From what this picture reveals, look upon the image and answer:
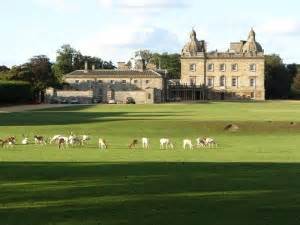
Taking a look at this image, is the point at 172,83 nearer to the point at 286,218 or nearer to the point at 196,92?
the point at 196,92

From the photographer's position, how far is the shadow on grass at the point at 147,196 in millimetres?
11242

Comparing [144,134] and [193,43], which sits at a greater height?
[193,43]

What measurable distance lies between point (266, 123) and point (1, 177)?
3458 cm

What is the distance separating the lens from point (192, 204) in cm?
1252

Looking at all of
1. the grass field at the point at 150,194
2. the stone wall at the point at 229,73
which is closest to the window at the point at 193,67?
the stone wall at the point at 229,73

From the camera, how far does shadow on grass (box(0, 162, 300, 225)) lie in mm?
11242

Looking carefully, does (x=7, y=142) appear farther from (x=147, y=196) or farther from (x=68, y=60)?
(x=68, y=60)

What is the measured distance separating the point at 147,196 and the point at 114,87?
14059cm

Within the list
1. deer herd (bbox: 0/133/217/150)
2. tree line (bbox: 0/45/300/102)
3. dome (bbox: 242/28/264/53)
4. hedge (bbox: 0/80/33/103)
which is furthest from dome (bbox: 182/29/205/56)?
deer herd (bbox: 0/133/217/150)

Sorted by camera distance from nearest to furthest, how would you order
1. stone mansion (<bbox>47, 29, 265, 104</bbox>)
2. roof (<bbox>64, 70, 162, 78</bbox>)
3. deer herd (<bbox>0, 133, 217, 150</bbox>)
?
deer herd (<bbox>0, 133, 217, 150</bbox>)
stone mansion (<bbox>47, 29, 265, 104</bbox>)
roof (<bbox>64, 70, 162, 78</bbox>)

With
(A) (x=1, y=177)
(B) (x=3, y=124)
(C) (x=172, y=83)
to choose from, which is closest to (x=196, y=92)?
(C) (x=172, y=83)

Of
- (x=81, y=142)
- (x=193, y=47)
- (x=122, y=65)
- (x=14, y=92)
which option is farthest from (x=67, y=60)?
(x=81, y=142)

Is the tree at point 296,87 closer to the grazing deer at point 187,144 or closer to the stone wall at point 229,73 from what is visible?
the stone wall at point 229,73

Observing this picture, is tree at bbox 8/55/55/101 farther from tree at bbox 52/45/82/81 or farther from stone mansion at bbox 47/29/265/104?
tree at bbox 52/45/82/81
